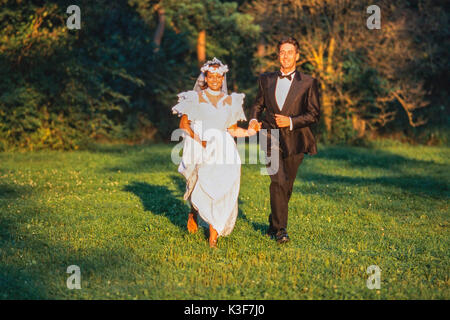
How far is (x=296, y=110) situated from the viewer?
7645 mm

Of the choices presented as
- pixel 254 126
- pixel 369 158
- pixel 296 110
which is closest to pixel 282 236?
pixel 254 126

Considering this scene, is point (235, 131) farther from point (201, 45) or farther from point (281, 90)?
point (201, 45)

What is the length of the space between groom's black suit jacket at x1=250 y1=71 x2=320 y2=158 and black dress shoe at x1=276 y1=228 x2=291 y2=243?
3.17 feet

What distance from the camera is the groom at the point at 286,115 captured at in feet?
24.7

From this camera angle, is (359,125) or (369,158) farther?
(359,125)

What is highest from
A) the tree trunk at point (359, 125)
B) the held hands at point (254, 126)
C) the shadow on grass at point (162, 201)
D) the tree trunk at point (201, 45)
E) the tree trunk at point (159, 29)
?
the tree trunk at point (159, 29)

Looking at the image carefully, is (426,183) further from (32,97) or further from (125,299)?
(32,97)

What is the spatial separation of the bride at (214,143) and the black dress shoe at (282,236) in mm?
641

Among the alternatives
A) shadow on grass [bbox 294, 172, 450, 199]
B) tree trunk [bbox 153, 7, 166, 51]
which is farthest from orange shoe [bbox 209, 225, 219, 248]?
tree trunk [bbox 153, 7, 166, 51]

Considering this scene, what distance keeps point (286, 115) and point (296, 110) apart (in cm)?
14

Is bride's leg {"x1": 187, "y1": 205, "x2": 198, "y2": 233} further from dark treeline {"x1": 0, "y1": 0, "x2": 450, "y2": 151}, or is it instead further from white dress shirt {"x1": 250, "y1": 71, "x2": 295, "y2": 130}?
dark treeline {"x1": 0, "y1": 0, "x2": 450, "y2": 151}

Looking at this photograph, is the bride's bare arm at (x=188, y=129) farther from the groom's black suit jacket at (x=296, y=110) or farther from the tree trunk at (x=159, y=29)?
the tree trunk at (x=159, y=29)

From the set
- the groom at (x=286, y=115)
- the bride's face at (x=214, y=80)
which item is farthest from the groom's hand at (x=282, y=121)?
the bride's face at (x=214, y=80)

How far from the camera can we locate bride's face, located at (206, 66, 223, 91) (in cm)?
762
